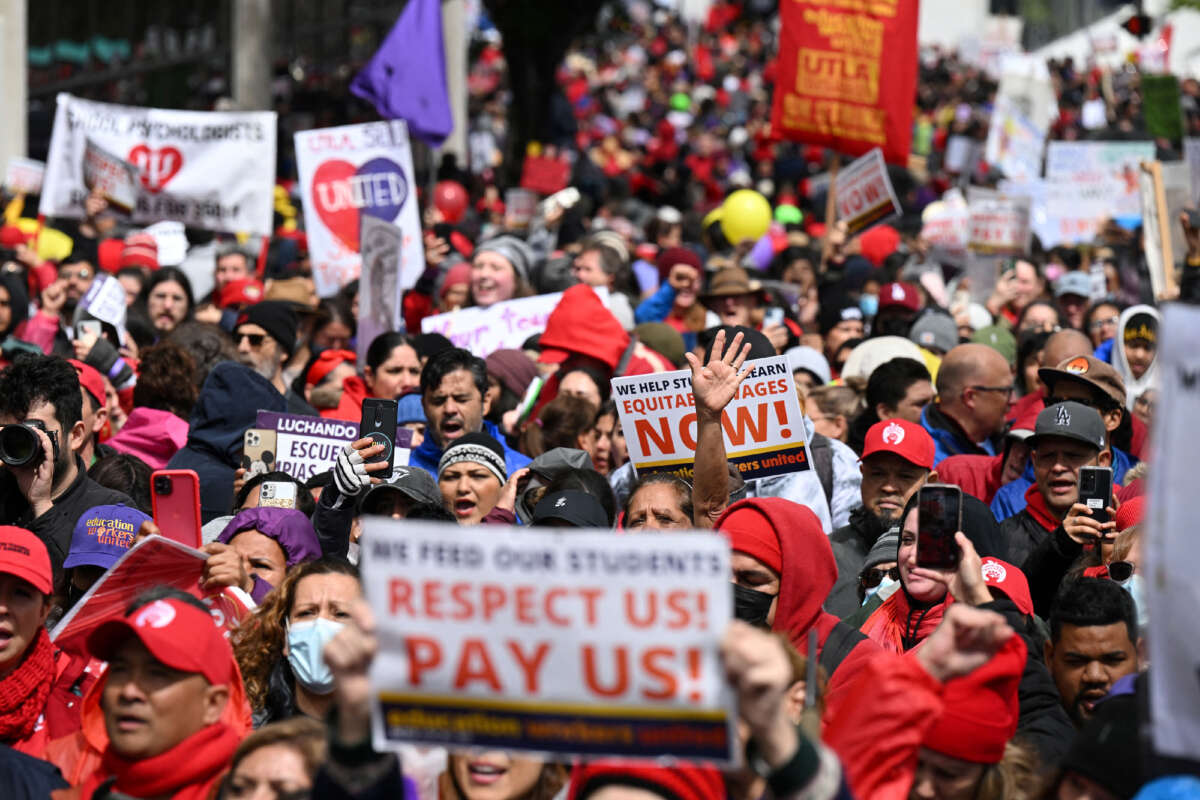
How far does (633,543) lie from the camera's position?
9.91 ft

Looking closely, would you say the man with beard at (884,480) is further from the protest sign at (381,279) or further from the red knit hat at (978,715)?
the protest sign at (381,279)

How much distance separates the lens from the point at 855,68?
40.2 feet

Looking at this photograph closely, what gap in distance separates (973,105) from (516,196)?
15176 millimetres

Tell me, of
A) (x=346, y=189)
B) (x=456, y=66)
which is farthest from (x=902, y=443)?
(x=456, y=66)

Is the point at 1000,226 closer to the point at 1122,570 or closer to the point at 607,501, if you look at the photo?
the point at 607,501

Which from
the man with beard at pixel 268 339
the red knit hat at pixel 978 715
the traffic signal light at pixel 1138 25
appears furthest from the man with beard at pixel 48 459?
the traffic signal light at pixel 1138 25

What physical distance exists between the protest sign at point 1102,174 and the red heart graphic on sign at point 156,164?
6.70 m

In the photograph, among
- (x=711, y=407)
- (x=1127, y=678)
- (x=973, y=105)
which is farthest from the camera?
(x=973, y=105)

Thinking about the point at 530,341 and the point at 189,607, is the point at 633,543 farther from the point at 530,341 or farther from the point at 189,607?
the point at 530,341

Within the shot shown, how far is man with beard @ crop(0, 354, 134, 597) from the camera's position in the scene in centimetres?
584

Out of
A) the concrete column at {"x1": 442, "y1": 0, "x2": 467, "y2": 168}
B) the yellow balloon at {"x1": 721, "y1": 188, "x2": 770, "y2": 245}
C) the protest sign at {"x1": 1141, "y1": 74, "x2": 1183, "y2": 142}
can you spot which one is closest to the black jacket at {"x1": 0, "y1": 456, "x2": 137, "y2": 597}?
the yellow balloon at {"x1": 721, "y1": 188, "x2": 770, "y2": 245}

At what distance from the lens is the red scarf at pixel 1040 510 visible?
618 cm

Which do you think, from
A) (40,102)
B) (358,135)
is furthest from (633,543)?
(40,102)

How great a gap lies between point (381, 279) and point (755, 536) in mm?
4978
